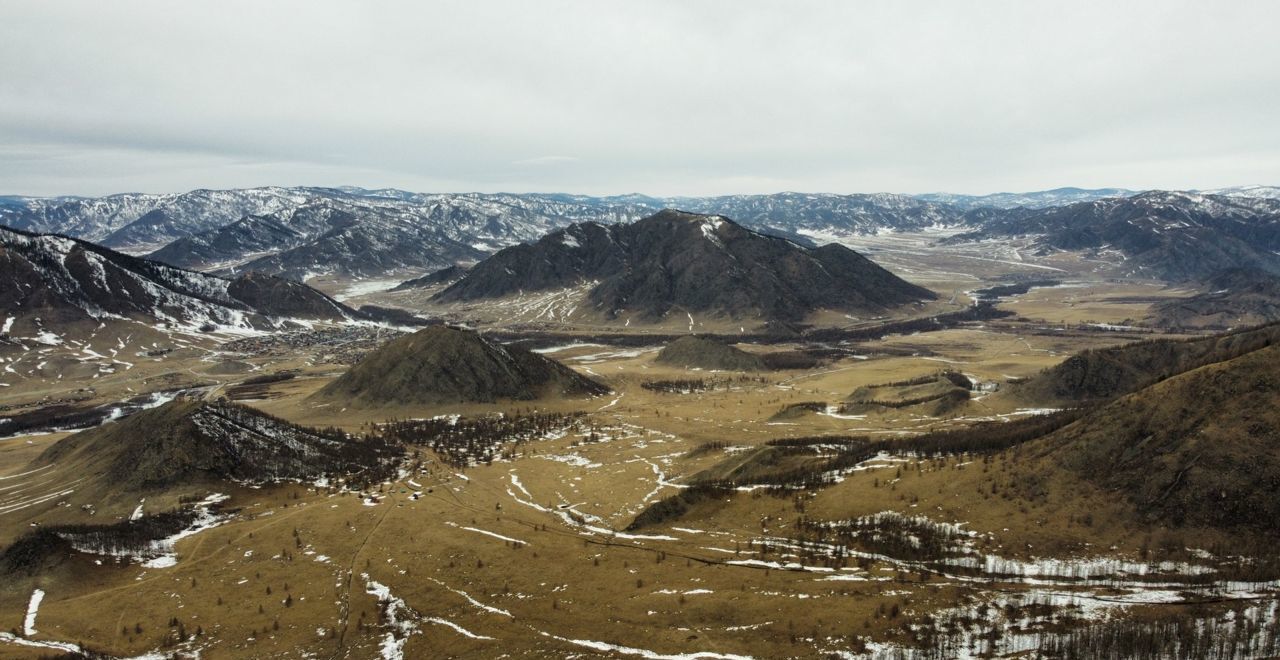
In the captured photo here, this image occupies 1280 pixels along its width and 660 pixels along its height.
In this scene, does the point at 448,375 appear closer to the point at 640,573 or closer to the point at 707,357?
the point at 707,357

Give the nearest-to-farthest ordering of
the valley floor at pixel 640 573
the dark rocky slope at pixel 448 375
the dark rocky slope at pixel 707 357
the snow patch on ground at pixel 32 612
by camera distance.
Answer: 1. the valley floor at pixel 640 573
2. the snow patch on ground at pixel 32 612
3. the dark rocky slope at pixel 448 375
4. the dark rocky slope at pixel 707 357

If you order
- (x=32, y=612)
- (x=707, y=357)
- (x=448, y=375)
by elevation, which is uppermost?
(x=448, y=375)

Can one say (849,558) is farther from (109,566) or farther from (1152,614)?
(109,566)

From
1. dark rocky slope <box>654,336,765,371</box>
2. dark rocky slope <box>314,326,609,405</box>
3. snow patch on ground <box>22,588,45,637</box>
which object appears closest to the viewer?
snow patch on ground <box>22,588,45,637</box>

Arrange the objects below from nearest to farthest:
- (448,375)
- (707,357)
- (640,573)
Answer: (640,573) → (448,375) → (707,357)

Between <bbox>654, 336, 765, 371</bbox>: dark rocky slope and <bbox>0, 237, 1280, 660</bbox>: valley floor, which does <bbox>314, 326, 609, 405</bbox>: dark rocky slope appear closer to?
<bbox>654, 336, 765, 371</bbox>: dark rocky slope

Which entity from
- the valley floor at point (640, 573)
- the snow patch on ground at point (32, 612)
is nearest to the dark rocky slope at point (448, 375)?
the valley floor at point (640, 573)

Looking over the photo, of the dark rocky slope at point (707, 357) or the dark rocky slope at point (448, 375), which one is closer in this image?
the dark rocky slope at point (448, 375)

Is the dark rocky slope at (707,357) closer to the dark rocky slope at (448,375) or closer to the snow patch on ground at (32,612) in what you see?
the dark rocky slope at (448,375)

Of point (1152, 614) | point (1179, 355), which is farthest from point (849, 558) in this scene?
point (1179, 355)

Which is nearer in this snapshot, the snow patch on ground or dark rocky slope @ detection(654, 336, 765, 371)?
the snow patch on ground

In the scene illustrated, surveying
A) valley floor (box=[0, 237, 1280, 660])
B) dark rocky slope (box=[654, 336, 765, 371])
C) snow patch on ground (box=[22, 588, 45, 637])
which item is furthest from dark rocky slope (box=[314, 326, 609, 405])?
snow patch on ground (box=[22, 588, 45, 637])

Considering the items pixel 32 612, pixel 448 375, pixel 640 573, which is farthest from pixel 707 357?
pixel 32 612
